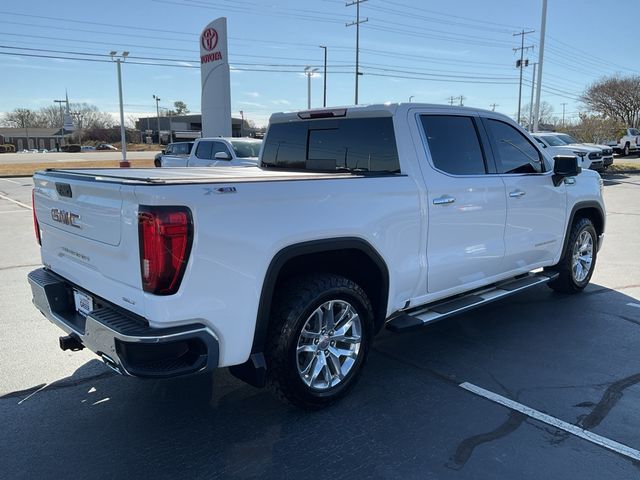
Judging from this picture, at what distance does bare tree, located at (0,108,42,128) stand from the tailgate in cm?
14378

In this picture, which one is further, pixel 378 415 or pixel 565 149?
pixel 565 149

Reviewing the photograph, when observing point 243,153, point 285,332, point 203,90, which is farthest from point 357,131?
point 203,90

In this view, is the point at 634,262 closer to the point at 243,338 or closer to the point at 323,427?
the point at 323,427

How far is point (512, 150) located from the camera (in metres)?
4.87

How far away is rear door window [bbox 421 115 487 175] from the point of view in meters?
4.11

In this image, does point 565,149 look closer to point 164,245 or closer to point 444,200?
point 444,200

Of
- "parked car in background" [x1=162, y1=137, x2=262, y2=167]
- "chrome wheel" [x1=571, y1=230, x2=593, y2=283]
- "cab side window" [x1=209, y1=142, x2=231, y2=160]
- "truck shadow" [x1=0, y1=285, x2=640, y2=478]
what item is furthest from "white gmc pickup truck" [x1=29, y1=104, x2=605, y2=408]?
"cab side window" [x1=209, y1=142, x2=231, y2=160]

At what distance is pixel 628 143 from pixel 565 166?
37683 mm

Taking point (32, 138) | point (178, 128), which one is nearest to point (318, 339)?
point (178, 128)

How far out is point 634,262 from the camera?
297 inches

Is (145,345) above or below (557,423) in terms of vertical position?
above

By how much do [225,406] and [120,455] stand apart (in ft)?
2.46

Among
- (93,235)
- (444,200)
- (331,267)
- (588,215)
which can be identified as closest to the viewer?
(93,235)

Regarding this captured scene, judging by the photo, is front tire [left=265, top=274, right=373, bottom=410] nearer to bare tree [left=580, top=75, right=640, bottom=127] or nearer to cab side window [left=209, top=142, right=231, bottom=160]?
cab side window [left=209, top=142, right=231, bottom=160]
